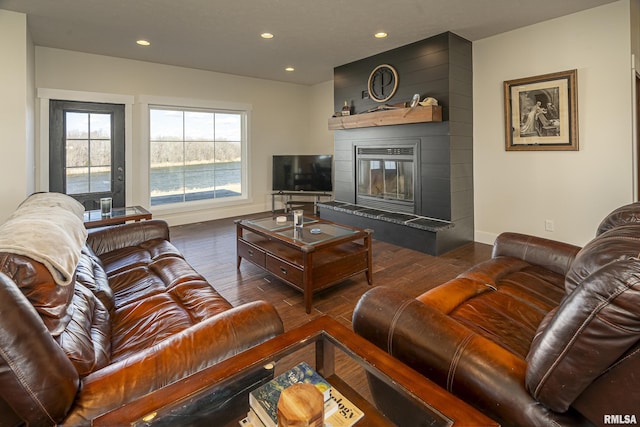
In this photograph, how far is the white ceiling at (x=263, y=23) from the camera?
331 centimetres

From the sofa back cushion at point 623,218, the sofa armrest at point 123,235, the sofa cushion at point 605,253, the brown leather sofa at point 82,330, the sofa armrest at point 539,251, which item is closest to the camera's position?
the brown leather sofa at point 82,330

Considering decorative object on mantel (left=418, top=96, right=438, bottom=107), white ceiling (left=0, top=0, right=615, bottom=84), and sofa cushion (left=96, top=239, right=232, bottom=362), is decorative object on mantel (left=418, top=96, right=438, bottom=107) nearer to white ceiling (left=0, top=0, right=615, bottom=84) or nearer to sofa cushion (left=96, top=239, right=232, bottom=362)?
white ceiling (left=0, top=0, right=615, bottom=84)

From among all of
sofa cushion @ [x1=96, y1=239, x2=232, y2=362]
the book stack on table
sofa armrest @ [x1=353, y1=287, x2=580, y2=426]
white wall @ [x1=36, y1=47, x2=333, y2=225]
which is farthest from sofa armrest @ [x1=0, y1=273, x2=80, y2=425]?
white wall @ [x1=36, y1=47, x2=333, y2=225]

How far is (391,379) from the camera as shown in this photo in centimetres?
102

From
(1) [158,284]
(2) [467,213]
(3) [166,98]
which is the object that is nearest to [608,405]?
(1) [158,284]

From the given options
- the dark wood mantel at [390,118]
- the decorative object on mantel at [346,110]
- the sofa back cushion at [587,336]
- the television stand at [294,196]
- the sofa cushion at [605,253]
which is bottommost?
the sofa back cushion at [587,336]

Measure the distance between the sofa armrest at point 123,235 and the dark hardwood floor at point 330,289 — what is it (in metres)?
0.70

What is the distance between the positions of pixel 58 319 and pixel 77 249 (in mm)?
350

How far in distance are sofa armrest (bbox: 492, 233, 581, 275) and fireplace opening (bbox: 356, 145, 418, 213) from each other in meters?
2.25

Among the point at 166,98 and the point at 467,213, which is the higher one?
the point at 166,98

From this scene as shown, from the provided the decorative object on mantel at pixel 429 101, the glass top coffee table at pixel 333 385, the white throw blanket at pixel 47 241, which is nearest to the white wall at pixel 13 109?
the white throw blanket at pixel 47 241

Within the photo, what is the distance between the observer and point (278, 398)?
972 mm

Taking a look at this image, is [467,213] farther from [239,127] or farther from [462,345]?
[239,127]

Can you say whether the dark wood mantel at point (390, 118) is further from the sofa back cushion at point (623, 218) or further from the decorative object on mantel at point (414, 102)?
the sofa back cushion at point (623, 218)
